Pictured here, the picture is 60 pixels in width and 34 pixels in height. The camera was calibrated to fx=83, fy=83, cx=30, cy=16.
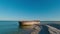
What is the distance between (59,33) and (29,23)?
158 ft

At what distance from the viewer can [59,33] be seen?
9297 mm

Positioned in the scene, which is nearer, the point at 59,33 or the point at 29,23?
the point at 59,33

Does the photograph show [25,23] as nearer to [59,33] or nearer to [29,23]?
[29,23]

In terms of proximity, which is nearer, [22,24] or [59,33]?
[59,33]

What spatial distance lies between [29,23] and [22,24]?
551cm

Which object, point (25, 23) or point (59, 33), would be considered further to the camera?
point (25, 23)

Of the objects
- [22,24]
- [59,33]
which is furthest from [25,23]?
[59,33]

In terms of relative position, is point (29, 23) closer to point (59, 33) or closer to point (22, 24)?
point (22, 24)

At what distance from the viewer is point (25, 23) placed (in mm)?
54750

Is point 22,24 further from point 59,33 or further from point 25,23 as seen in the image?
point 59,33

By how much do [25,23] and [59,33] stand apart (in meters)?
46.0

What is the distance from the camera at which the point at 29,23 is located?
188ft

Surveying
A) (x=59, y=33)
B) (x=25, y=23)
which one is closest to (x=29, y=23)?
(x=25, y=23)
